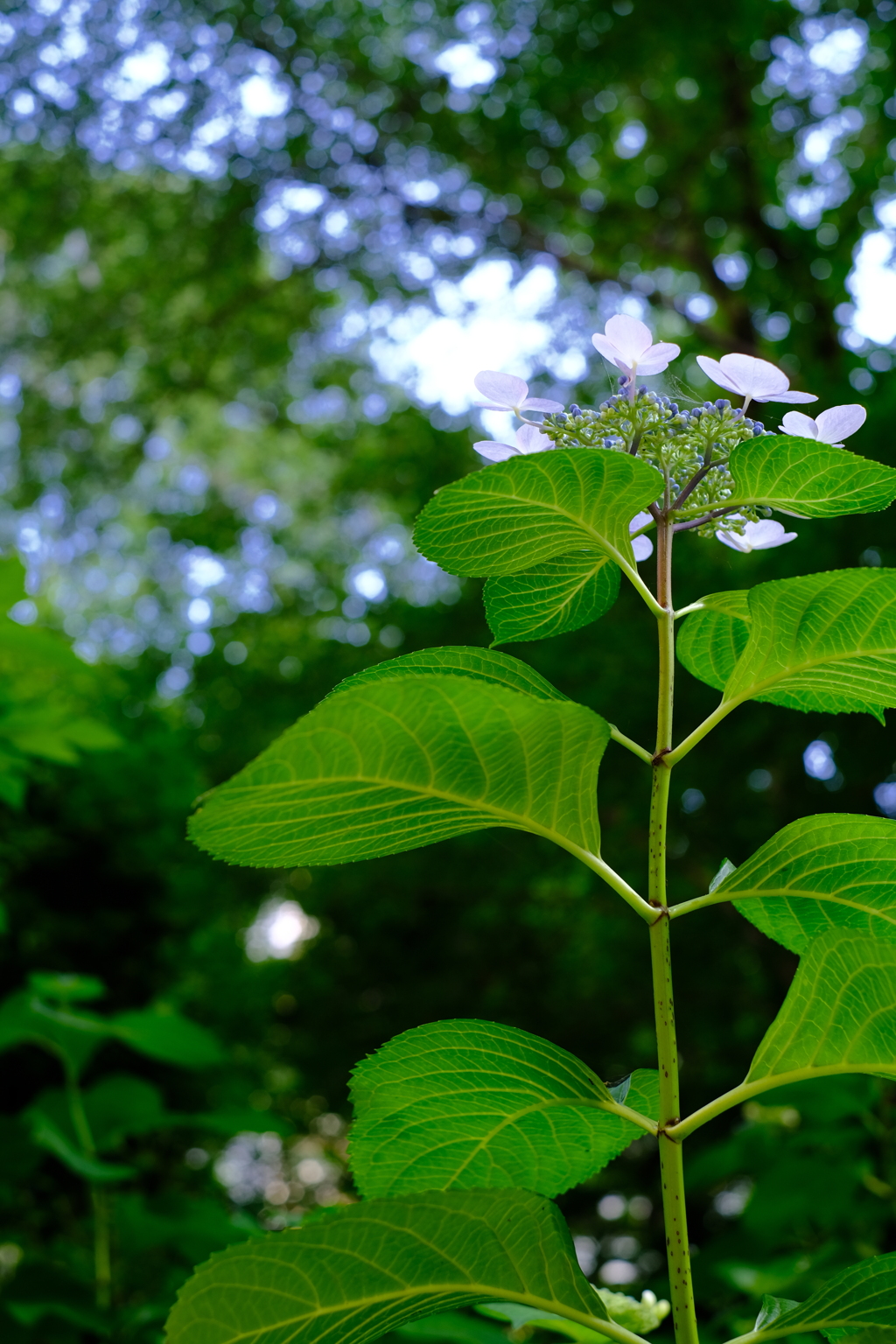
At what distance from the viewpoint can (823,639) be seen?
61 cm

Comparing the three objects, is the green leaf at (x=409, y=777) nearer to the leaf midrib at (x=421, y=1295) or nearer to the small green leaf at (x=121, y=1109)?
the leaf midrib at (x=421, y=1295)

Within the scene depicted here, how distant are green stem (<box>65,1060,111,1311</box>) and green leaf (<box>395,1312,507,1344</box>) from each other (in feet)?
1.73

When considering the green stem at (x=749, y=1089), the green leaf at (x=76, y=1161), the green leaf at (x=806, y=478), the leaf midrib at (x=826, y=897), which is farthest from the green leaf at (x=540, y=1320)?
the green leaf at (x=76, y=1161)

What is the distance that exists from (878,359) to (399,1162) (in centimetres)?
431

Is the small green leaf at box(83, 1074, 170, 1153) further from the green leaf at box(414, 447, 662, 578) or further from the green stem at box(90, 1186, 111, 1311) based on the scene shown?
the green leaf at box(414, 447, 662, 578)

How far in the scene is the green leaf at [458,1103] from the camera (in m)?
0.61

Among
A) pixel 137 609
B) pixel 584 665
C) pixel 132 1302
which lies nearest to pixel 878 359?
pixel 584 665

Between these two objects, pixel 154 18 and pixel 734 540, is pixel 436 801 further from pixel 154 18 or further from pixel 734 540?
pixel 154 18

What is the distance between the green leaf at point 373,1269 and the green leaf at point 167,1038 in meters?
1.28

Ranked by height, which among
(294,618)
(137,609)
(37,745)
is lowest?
(137,609)

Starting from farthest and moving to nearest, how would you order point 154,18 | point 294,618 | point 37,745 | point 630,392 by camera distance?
1. point 294,618
2. point 154,18
3. point 37,745
4. point 630,392

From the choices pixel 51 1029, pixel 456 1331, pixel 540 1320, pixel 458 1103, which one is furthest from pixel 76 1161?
pixel 458 1103

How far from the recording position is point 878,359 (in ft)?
13.9

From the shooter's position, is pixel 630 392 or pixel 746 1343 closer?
pixel 746 1343
